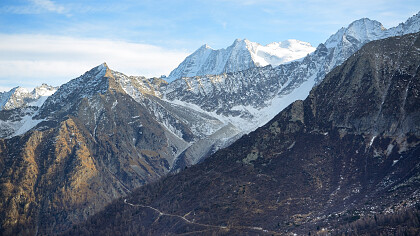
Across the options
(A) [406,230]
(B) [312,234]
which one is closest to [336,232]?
(B) [312,234]

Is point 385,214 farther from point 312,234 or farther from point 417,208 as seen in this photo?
point 312,234

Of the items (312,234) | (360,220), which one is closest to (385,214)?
(360,220)

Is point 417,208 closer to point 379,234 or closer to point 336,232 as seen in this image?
point 379,234

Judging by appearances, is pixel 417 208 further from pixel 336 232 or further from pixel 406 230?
pixel 336 232

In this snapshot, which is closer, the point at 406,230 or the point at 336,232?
the point at 406,230

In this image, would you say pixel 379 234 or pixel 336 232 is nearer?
pixel 379 234

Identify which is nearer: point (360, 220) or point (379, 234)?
point (379, 234)

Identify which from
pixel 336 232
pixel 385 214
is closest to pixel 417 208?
pixel 385 214

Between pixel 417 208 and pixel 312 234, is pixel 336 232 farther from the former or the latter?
pixel 417 208
